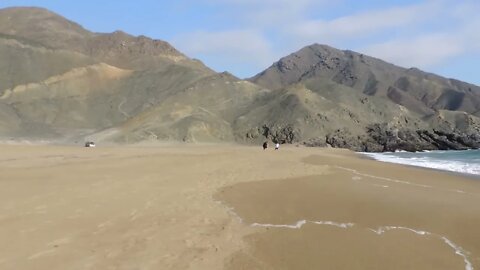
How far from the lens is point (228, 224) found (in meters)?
11.1

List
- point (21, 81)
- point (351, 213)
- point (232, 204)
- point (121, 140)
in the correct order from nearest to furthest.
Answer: point (351, 213), point (232, 204), point (121, 140), point (21, 81)

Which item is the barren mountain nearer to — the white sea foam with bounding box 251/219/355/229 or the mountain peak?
the mountain peak

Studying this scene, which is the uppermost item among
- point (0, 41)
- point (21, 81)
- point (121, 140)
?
point (0, 41)

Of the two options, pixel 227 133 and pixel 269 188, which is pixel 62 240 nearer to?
pixel 269 188

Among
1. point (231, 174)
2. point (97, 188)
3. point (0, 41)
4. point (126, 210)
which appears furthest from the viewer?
point (0, 41)

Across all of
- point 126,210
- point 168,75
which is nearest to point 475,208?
point 126,210

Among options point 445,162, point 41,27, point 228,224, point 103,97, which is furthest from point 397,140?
point 41,27

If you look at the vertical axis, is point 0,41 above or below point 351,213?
above

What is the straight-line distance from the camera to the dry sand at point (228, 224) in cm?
830

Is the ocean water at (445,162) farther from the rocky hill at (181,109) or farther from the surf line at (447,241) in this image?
the rocky hill at (181,109)

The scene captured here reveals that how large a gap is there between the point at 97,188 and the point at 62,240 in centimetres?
694

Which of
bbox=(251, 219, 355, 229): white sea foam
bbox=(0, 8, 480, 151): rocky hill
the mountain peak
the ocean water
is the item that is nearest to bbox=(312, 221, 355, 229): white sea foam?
bbox=(251, 219, 355, 229): white sea foam

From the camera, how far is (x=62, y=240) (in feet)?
29.8

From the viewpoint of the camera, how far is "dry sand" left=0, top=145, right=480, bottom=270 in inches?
327
